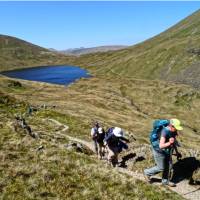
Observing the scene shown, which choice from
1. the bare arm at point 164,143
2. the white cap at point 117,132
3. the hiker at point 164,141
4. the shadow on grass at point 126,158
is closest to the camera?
the bare arm at point 164,143

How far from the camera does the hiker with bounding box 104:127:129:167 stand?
20.8 metres

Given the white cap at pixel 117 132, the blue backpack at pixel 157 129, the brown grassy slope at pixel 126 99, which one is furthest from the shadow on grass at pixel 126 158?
the brown grassy slope at pixel 126 99

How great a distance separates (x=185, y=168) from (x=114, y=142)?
4864 millimetres

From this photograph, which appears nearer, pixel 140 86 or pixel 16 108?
pixel 16 108

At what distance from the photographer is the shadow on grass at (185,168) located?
20.7 meters

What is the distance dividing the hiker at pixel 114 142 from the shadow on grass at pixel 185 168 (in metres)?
3.53

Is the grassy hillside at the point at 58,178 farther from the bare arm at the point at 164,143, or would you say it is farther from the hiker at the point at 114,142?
the bare arm at the point at 164,143

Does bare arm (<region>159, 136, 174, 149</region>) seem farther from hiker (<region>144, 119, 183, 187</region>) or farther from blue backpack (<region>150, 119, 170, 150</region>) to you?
blue backpack (<region>150, 119, 170, 150</region>)

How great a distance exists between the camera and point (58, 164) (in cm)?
1886

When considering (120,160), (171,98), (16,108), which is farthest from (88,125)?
(171,98)

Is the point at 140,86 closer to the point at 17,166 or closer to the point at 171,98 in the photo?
the point at 171,98

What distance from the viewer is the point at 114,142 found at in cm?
2133

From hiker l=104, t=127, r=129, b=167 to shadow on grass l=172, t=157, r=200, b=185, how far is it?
3.53 m

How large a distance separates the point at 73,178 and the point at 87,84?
498 ft
